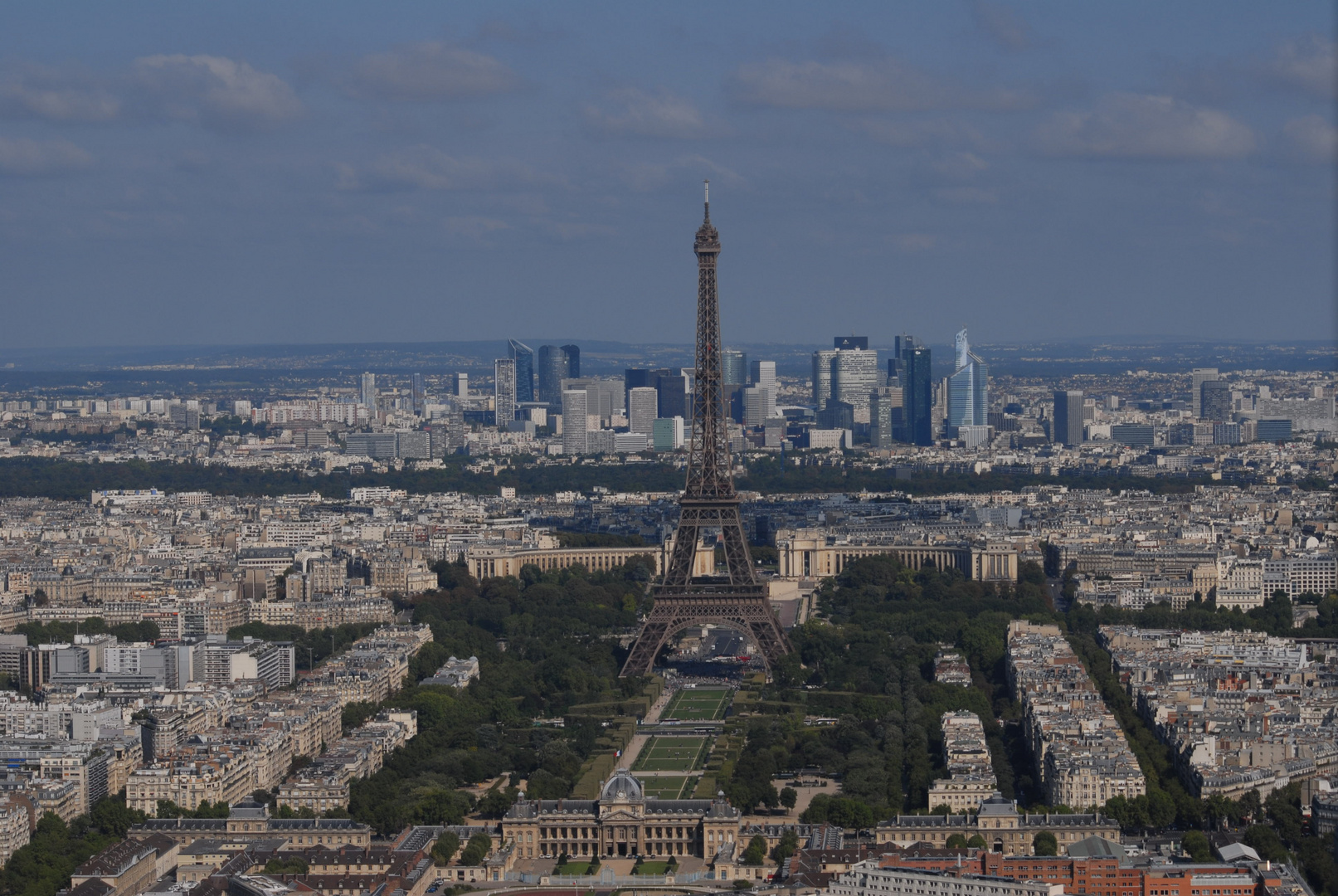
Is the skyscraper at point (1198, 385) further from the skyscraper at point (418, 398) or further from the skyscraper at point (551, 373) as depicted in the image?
the skyscraper at point (418, 398)

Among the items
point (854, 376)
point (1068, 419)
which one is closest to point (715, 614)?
point (1068, 419)

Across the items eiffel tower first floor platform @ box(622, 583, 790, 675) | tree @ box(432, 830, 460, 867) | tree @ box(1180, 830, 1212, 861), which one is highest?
eiffel tower first floor platform @ box(622, 583, 790, 675)

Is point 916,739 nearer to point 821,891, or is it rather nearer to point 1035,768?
point 1035,768

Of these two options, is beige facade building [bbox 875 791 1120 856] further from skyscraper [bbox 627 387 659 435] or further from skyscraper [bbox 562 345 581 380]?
skyscraper [bbox 562 345 581 380]

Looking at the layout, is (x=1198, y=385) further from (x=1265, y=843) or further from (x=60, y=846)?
(x=60, y=846)

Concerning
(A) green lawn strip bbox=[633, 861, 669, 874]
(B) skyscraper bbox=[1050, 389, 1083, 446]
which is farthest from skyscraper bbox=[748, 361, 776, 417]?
(A) green lawn strip bbox=[633, 861, 669, 874]

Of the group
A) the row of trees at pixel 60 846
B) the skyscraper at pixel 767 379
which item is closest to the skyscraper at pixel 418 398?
the skyscraper at pixel 767 379
